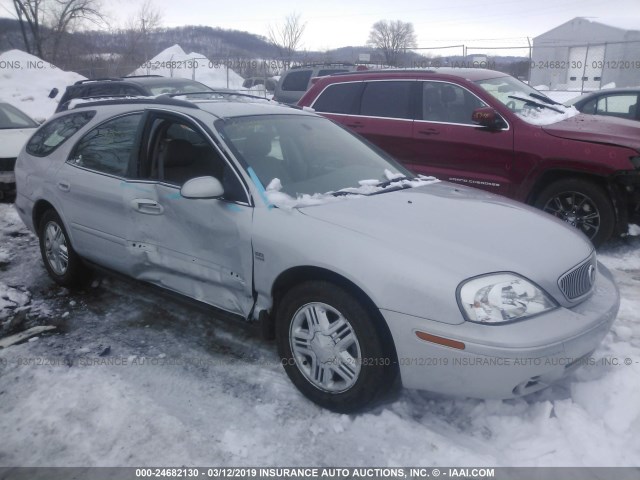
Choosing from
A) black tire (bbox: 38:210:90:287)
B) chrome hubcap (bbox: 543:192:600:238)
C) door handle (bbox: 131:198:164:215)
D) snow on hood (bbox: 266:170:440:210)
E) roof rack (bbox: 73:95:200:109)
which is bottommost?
black tire (bbox: 38:210:90:287)

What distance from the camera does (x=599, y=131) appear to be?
213 inches

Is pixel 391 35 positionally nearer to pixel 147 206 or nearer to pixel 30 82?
pixel 30 82

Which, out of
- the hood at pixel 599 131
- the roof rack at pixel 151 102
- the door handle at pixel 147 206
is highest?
the roof rack at pixel 151 102

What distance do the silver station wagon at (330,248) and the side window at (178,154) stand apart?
0.01 meters

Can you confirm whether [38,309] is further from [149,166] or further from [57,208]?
[149,166]

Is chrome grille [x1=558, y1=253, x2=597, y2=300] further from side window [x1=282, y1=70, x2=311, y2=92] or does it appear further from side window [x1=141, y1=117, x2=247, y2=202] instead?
side window [x1=282, y1=70, x2=311, y2=92]

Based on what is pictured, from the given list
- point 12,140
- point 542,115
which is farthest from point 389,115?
point 12,140

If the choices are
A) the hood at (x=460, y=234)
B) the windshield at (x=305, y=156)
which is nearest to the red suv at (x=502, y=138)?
the windshield at (x=305, y=156)

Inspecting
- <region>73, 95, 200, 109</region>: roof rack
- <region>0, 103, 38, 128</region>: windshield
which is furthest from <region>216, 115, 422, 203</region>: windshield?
<region>0, 103, 38, 128</region>: windshield

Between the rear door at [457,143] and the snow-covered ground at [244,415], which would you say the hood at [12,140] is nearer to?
the snow-covered ground at [244,415]

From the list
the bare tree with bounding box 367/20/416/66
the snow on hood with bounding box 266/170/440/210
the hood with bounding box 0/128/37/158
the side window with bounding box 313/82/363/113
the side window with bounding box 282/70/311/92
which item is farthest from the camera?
the bare tree with bounding box 367/20/416/66

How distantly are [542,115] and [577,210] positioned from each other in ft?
3.95

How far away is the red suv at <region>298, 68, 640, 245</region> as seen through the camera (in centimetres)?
521

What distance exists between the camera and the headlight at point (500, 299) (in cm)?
245
